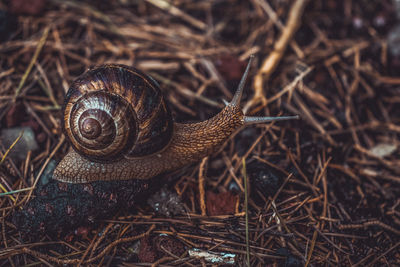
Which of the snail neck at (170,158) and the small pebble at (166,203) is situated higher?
the snail neck at (170,158)

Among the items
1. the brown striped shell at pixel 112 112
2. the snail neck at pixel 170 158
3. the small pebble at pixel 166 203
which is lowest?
the small pebble at pixel 166 203

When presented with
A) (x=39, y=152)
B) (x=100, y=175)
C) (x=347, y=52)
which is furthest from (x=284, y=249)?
(x=347, y=52)

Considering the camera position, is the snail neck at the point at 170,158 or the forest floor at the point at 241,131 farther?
the snail neck at the point at 170,158

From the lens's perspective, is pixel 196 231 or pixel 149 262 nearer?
pixel 149 262

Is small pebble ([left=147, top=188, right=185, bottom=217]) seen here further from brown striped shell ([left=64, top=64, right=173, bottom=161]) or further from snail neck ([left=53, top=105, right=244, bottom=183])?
brown striped shell ([left=64, top=64, right=173, bottom=161])

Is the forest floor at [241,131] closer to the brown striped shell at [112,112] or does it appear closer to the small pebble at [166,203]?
the small pebble at [166,203]

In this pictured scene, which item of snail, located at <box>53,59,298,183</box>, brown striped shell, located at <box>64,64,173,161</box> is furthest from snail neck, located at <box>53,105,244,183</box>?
brown striped shell, located at <box>64,64,173,161</box>

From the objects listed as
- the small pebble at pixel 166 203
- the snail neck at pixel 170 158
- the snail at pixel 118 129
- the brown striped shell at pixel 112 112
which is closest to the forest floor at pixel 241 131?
the small pebble at pixel 166 203

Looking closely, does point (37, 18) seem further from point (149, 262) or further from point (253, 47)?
point (149, 262)
